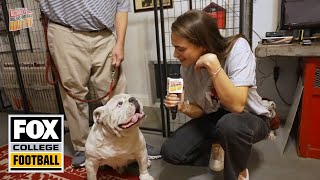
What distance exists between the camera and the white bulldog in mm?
1217

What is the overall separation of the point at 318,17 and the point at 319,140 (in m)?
0.78

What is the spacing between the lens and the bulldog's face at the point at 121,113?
120cm

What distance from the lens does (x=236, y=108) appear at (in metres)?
1.13

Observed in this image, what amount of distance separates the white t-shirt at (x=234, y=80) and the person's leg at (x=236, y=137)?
11 cm

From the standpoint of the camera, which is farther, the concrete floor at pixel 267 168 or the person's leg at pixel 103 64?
the person's leg at pixel 103 64

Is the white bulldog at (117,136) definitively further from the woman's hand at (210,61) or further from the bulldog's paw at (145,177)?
the woman's hand at (210,61)

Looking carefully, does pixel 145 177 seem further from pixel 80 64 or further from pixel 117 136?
pixel 80 64

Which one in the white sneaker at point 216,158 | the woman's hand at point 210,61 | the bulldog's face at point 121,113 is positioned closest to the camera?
the woman's hand at point 210,61

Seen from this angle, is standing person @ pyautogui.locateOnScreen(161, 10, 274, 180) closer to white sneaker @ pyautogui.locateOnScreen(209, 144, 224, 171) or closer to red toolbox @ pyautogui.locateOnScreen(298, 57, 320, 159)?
white sneaker @ pyautogui.locateOnScreen(209, 144, 224, 171)

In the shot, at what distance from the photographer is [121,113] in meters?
1.21

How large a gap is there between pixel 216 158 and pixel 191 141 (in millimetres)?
207

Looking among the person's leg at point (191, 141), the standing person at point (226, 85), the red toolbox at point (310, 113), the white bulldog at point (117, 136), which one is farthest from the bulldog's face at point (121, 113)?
the red toolbox at point (310, 113)

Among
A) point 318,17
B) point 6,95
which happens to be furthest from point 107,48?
point 6,95

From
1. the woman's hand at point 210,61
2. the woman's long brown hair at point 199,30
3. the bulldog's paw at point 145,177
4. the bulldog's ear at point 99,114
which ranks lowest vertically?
the bulldog's paw at point 145,177
